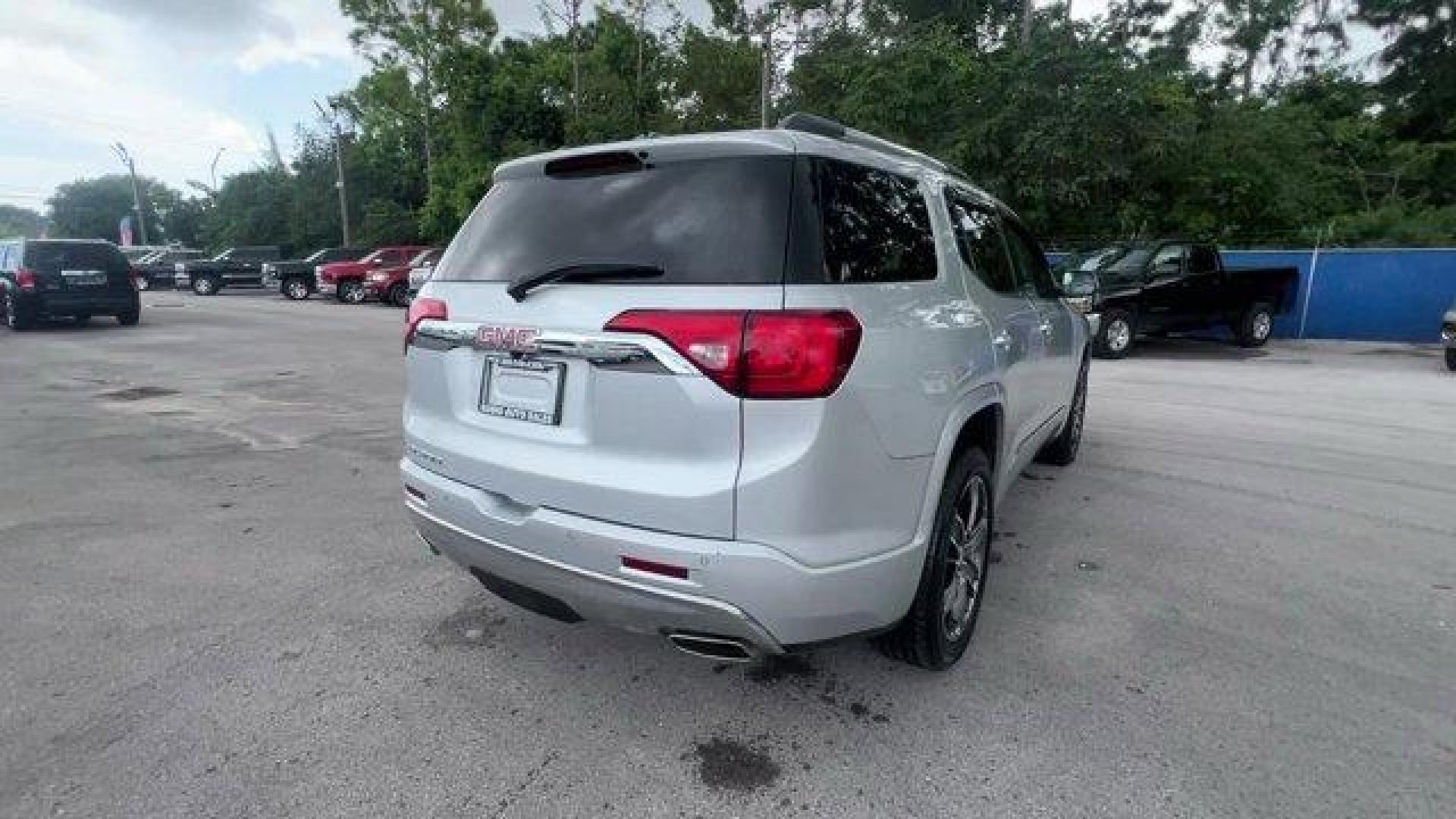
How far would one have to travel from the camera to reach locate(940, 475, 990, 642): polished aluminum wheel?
2779 millimetres

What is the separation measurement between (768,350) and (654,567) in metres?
0.66

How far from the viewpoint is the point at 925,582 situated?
254 cm

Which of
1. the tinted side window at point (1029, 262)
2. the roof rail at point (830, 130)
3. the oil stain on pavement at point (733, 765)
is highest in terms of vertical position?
the roof rail at point (830, 130)

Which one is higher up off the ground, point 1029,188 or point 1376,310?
point 1029,188

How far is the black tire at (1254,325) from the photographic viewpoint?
42.9 feet

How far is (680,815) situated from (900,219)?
1930 millimetres

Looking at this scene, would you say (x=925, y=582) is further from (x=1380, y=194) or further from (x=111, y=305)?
(x=1380, y=194)

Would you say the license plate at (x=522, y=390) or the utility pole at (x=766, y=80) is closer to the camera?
the license plate at (x=522, y=390)

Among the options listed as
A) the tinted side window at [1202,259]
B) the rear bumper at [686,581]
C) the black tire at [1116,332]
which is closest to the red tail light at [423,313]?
the rear bumper at [686,581]

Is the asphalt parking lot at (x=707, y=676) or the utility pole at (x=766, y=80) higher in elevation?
the utility pole at (x=766, y=80)

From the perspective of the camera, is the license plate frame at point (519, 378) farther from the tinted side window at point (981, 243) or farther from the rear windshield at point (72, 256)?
the rear windshield at point (72, 256)

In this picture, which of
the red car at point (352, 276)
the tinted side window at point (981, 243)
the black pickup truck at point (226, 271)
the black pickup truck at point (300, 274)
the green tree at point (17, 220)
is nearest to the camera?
the tinted side window at point (981, 243)

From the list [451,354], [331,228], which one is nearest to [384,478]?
[451,354]

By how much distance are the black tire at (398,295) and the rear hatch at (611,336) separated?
22.6 metres
